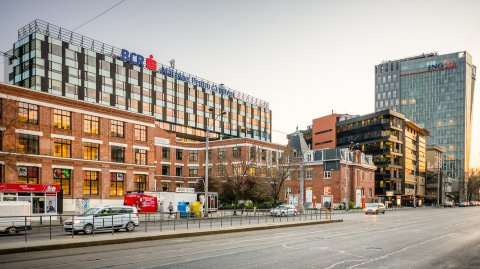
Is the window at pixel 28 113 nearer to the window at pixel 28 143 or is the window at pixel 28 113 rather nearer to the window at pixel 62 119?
the window at pixel 28 143

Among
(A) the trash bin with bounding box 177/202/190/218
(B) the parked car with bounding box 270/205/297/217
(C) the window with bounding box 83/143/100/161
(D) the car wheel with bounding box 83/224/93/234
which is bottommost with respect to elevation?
(B) the parked car with bounding box 270/205/297/217

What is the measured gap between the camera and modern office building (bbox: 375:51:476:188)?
182125 millimetres

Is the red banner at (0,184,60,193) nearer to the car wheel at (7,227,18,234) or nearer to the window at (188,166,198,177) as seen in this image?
the car wheel at (7,227,18,234)

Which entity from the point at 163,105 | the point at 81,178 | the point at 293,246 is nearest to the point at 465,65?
the point at 163,105

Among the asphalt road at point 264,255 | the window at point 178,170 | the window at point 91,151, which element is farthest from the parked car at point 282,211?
the window at point 178,170

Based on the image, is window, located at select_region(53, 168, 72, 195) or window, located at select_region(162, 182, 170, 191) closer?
window, located at select_region(53, 168, 72, 195)

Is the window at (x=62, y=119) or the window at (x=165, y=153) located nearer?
the window at (x=62, y=119)

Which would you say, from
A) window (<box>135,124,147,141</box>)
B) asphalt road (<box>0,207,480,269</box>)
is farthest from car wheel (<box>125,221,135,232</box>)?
window (<box>135,124,147,141</box>)

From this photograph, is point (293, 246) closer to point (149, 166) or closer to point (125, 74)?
point (149, 166)

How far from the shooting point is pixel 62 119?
49250 millimetres

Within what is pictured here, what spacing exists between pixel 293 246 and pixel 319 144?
118740 millimetres

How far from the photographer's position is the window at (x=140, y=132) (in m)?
58.5

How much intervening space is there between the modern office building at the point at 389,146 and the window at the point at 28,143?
85.6 metres

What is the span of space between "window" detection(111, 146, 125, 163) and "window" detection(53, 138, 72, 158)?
638 cm
